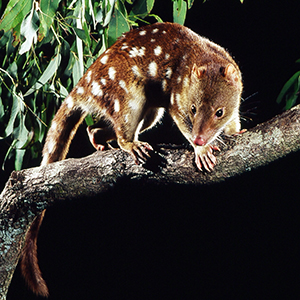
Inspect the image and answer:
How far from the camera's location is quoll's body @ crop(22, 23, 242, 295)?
4.94 ft

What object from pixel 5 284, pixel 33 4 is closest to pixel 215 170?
pixel 5 284

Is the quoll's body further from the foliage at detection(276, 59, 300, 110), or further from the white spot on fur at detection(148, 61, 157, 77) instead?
the foliage at detection(276, 59, 300, 110)

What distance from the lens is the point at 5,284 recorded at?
1.59m

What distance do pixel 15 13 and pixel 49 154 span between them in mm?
612

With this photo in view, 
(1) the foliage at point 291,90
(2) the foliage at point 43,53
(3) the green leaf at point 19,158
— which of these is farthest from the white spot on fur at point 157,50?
(3) the green leaf at point 19,158

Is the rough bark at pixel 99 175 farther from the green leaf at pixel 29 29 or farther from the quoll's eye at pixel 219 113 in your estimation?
the green leaf at pixel 29 29

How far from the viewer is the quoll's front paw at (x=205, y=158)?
1.39 metres

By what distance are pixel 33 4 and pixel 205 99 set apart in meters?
0.88

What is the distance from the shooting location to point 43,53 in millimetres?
2119

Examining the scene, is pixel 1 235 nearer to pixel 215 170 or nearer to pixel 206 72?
pixel 215 170

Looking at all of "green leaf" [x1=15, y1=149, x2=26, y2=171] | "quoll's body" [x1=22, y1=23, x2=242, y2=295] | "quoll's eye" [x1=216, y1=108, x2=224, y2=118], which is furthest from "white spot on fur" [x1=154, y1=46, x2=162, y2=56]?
"green leaf" [x1=15, y1=149, x2=26, y2=171]

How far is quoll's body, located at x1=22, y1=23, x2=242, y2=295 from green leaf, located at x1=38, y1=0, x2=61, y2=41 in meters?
0.25

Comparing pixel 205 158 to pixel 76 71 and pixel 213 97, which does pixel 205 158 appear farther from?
pixel 76 71

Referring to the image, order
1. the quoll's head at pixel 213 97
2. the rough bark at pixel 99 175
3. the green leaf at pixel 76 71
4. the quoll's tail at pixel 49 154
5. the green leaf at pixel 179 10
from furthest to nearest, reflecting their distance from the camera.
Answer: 1. the green leaf at pixel 76 71
2. the green leaf at pixel 179 10
3. the quoll's tail at pixel 49 154
4. the quoll's head at pixel 213 97
5. the rough bark at pixel 99 175
